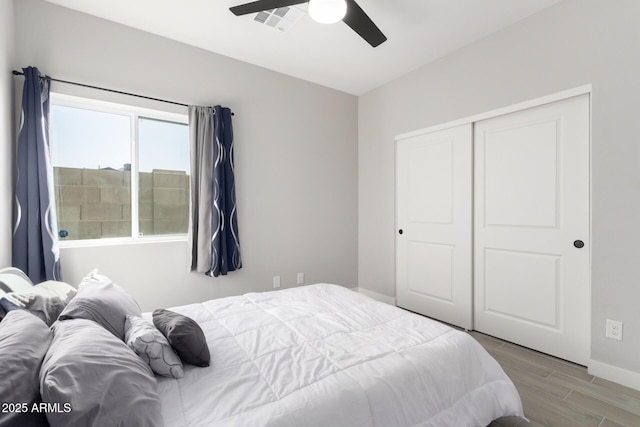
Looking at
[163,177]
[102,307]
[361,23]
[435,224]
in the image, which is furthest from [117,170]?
[435,224]

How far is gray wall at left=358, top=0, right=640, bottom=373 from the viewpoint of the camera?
201cm

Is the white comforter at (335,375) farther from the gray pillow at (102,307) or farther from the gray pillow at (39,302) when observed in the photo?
the gray pillow at (39,302)

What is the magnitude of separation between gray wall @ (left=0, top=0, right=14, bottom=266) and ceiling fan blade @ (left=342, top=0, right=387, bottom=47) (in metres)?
2.24

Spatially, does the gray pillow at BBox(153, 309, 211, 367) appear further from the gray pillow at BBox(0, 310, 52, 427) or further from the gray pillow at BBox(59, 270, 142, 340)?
the gray pillow at BBox(0, 310, 52, 427)

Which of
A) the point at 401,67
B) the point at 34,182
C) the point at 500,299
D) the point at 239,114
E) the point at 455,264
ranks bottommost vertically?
the point at 500,299

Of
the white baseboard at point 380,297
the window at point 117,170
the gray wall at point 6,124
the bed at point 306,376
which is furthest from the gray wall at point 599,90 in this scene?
the gray wall at point 6,124

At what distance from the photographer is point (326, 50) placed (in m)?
3.04

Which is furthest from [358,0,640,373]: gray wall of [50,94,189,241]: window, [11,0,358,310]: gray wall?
[50,94,189,241]: window

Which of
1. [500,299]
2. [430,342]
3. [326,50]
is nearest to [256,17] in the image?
[326,50]

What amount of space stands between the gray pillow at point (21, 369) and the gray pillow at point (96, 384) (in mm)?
26

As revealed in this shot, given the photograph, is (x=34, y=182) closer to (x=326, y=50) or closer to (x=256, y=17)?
(x=256, y=17)

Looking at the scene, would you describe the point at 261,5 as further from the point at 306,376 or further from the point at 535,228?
the point at 535,228

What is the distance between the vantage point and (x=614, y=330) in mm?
2070

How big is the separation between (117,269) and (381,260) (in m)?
2.82
